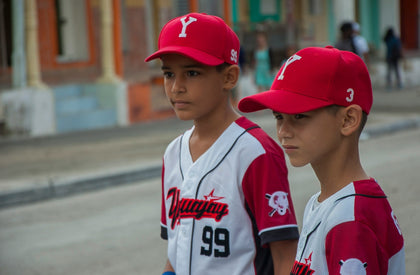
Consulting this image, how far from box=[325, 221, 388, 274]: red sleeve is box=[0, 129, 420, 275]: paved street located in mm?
3788

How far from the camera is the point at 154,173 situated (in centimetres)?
998

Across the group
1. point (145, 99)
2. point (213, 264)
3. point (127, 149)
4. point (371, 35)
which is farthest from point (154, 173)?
point (371, 35)

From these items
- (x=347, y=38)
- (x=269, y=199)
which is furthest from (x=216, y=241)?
(x=347, y=38)

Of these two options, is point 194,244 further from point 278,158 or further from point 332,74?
point 332,74

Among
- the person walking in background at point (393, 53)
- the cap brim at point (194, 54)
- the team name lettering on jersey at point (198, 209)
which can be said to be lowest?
the person walking in background at point (393, 53)

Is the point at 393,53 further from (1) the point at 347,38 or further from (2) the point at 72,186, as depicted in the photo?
(2) the point at 72,186

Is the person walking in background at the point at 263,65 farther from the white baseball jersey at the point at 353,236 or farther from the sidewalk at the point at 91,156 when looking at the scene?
the white baseball jersey at the point at 353,236

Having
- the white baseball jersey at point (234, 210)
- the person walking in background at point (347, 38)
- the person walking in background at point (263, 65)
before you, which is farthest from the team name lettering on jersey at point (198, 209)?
the person walking in background at point (263, 65)

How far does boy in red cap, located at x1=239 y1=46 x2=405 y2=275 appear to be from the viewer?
1834mm

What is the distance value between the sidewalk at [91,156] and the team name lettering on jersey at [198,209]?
6.41 m

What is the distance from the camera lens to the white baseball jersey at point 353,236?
1.81 meters

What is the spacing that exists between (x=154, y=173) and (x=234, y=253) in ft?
25.0

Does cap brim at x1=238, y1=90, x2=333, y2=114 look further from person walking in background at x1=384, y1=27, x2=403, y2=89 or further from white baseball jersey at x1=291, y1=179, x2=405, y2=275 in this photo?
person walking in background at x1=384, y1=27, x2=403, y2=89

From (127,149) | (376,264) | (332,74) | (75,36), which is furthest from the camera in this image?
(75,36)
